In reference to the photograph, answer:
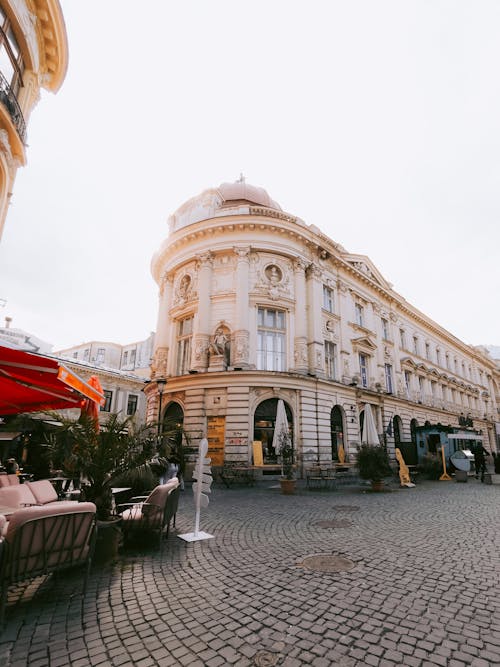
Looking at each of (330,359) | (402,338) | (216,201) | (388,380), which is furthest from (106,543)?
(402,338)

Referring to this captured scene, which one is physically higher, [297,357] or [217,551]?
[297,357]

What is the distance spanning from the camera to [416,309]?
36.6 metres

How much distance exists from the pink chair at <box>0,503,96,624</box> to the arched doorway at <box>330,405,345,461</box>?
1922 cm

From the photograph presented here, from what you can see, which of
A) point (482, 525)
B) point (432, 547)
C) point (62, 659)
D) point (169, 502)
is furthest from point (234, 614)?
point (482, 525)

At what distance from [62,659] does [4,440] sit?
19.4 m

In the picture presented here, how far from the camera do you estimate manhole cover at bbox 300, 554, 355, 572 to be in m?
5.11

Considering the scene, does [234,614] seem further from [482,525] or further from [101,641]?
[482,525]

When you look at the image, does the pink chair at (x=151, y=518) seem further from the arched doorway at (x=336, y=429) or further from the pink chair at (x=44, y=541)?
the arched doorway at (x=336, y=429)

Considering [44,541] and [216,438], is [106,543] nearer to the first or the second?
[44,541]

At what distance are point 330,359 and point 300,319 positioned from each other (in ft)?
14.5

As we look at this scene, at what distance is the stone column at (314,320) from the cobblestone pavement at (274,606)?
556 inches

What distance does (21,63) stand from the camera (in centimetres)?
1002

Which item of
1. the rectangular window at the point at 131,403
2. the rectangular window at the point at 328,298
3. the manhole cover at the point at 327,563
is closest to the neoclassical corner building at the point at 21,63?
the manhole cover at the point at 327,563

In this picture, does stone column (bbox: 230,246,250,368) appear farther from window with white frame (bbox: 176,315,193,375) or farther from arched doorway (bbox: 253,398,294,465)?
window with white frame (bbox: 176,315,193,375)
